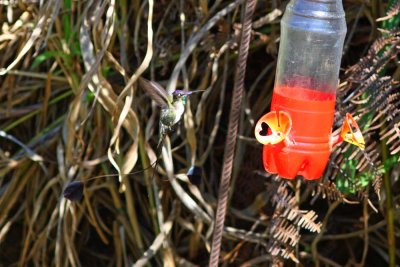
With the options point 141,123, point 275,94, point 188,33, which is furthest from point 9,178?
point 275,94

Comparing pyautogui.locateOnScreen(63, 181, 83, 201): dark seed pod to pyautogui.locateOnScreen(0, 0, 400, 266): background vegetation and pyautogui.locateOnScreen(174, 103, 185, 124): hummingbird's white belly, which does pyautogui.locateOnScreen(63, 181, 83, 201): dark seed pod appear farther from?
pyautogui.locateOnScreen(174, 103, 185, 124): hummingbird's white belly

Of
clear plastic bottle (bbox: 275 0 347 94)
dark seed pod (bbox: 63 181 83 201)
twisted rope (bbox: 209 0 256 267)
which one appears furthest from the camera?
dark seed pod (bbox: 63 181 83 201)

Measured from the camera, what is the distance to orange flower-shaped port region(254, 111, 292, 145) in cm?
167

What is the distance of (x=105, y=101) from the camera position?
2432mm

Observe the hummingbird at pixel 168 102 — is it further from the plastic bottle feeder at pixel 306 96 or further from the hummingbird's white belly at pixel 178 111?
the plastic bottle feeder at pixel 306 96

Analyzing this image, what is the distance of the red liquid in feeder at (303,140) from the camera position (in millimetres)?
1750

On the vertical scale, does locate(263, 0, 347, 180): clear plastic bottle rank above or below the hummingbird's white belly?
above

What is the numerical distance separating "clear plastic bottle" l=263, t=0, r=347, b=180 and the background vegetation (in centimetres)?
35

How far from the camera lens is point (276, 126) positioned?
1692 mm

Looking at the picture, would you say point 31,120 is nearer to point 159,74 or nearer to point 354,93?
point 159,74

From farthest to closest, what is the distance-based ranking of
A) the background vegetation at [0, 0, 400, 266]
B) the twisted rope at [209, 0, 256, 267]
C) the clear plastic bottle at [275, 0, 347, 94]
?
1. the background vegetation at [0, 0, 400, 266]
2. the twisted rope at [209, 0, 256, 267]
3. the clear plastic bottle at [275, 0, 347, 94]

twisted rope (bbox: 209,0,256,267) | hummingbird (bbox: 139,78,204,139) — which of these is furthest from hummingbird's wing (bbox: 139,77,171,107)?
twisted rope (bbox: 209,0,256,267)

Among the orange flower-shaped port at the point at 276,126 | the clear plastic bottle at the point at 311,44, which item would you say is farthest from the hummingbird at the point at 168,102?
the orange flower-shaped port at the point at 276,126

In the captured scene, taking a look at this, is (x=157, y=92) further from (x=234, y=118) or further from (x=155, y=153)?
(x=155, y=153)
